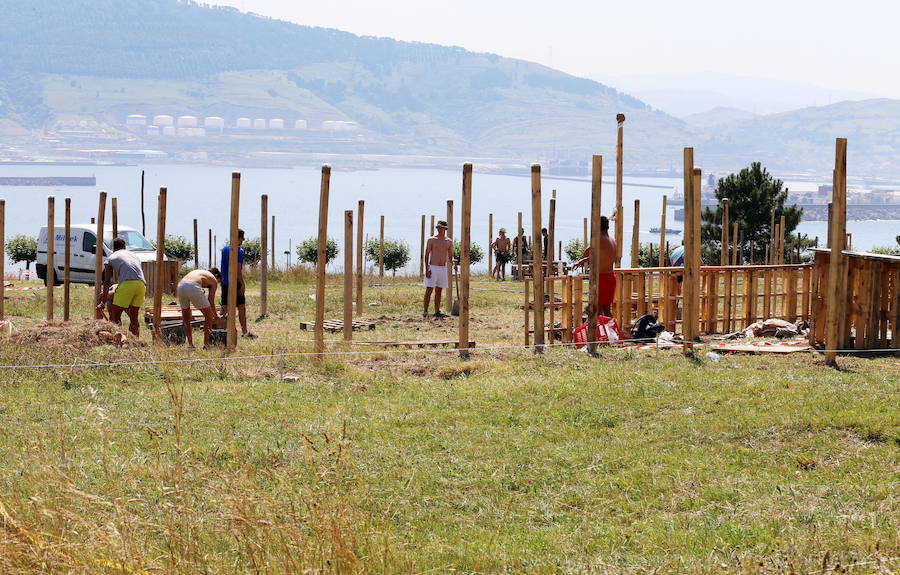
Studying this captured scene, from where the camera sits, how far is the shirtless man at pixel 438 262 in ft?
56.9

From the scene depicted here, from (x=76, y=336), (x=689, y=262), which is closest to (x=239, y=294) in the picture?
(x=76, y=336)

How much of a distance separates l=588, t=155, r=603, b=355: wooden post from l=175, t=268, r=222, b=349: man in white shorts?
15.1 ft

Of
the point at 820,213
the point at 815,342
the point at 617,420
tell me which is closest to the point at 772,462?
the point at 617,420

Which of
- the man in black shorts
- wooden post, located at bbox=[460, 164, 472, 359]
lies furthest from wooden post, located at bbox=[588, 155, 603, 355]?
the man in black shorts

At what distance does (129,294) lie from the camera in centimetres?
1403

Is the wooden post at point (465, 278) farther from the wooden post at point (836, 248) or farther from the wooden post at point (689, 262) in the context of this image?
the wooden post at point (836, 248)

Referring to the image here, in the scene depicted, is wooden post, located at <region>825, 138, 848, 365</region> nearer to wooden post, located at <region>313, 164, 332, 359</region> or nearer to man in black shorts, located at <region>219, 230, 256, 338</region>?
wooden post, located at <region>313, 164, 332, 359</region>

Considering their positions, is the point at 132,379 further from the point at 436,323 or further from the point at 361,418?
the point at 436,323

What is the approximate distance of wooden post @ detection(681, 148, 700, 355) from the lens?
12445mm

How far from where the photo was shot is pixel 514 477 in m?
7.45

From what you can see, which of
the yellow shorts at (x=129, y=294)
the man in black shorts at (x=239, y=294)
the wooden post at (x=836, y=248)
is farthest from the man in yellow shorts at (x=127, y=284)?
the wooden post at (x=836, y=248)

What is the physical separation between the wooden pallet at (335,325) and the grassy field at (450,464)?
3248 millimetres

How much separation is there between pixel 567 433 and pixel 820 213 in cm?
20004

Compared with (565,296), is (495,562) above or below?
below
